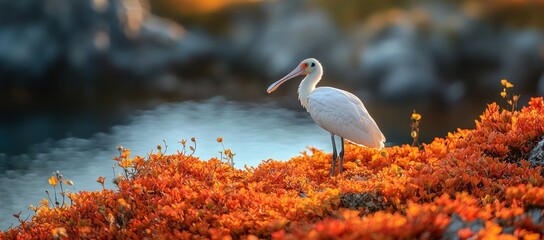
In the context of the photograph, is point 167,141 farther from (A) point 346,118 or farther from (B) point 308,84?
(A) point 346,118

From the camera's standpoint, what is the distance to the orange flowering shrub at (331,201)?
4285 millimetres

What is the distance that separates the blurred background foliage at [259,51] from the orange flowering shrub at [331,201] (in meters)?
12.8

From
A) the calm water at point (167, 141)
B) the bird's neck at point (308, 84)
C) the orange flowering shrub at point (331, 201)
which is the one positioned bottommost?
the orange flowering shrub at point (331, 201)

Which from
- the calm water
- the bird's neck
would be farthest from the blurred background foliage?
the bird's neck

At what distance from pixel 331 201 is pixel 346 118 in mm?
2874

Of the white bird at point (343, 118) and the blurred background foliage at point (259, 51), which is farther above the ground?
the blurred background foliage at point (259, 51)

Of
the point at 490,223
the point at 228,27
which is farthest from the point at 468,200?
the point at 228,27

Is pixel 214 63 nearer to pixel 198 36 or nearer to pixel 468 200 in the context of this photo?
pixel 198 36

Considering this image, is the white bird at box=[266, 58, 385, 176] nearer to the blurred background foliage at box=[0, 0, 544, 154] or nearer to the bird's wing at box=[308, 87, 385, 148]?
the bird's wing at box=[308, 87, 385, 148]

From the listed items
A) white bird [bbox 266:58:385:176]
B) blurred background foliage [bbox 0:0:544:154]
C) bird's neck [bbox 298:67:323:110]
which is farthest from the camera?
blurred background foliage [bbox 0:0:544:154]

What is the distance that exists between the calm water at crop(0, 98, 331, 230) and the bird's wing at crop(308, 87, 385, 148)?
3.48m

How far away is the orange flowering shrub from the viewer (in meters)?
4.29

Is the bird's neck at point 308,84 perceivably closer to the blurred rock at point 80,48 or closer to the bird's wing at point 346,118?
the bird's wing at point 346,118

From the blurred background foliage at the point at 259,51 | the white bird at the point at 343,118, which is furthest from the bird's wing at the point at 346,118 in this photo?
the blurred background foliage at the point at 259,51
